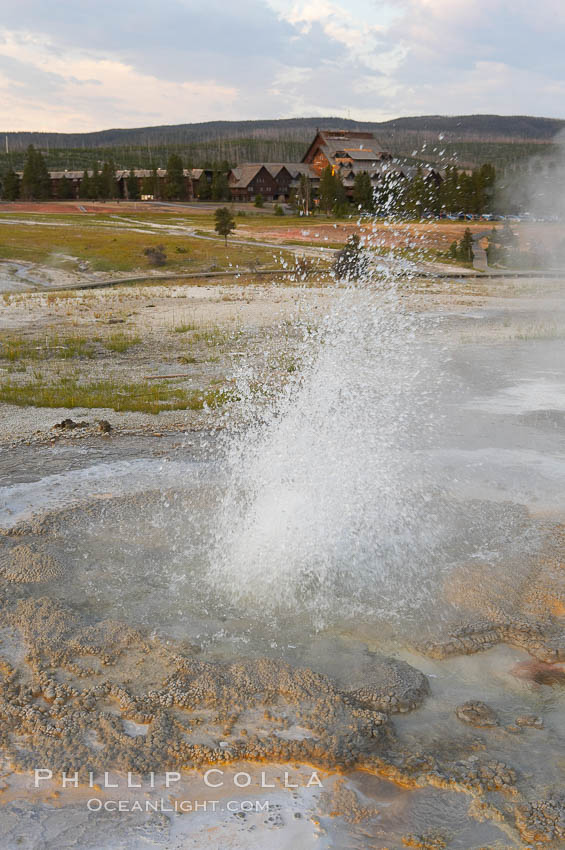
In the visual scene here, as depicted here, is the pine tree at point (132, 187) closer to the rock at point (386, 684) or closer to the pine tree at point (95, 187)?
the pine tree at point (95, 187)

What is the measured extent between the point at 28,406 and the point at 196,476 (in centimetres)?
382

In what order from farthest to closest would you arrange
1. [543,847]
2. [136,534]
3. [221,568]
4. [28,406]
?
[28,406]
[136,534]
[221,568]
[543,847]

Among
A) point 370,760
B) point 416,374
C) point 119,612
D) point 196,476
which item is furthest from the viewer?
point 416,374

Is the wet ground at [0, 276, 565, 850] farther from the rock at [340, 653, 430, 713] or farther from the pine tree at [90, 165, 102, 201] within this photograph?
the pine tree at [90, 165, 102, 201]

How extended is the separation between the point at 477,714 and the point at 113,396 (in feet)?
24.5

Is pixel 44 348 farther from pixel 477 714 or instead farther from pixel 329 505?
pixel 477 714

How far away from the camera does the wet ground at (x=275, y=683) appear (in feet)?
10.1

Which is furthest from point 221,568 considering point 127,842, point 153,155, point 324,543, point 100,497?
point 153,155

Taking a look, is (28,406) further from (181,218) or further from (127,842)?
(181,218)

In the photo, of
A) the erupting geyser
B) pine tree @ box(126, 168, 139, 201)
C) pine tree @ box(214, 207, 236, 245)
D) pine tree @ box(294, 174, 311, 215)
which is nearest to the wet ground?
the erupting geyser

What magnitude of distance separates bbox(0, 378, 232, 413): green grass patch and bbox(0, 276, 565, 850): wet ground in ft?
10.2

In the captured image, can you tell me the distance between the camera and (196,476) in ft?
22.7

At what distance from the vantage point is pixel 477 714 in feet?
12.1

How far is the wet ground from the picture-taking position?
3.09 metres
